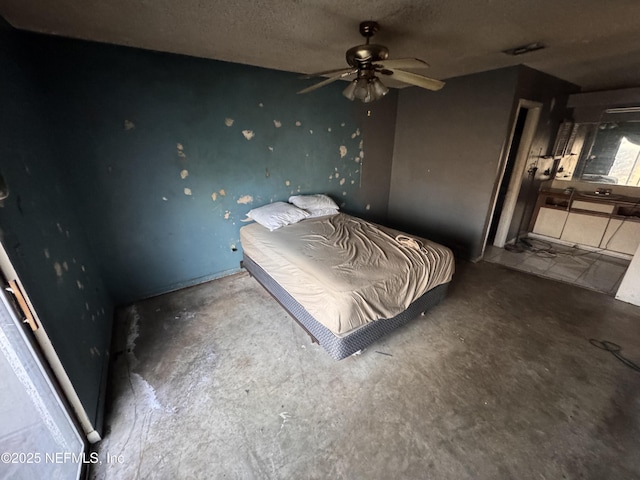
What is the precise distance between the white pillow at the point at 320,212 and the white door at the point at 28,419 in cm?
242

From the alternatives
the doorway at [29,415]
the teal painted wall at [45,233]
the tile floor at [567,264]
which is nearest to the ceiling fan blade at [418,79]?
the teal painted wall at [45,233]

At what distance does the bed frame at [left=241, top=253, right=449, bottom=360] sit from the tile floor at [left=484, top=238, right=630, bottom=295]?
1.83m

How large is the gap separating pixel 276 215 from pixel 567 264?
3845 mm

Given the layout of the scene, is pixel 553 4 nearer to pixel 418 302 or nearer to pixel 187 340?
pixel 418 302

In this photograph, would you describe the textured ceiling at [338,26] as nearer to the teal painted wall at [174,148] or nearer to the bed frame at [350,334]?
the teal painted wall at [174,148]

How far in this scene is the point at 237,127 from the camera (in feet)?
9.14

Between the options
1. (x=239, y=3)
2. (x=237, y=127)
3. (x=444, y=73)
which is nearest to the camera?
(x=239, y=3)

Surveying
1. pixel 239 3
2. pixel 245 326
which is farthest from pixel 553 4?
pixel 245 326

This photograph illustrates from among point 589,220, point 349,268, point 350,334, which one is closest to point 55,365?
point 350,334

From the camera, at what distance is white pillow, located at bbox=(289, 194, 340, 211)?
3.21 metres

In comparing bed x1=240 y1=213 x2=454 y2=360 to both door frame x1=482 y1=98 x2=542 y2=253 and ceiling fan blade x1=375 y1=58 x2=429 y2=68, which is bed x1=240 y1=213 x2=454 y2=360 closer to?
ceiling fan blade x1=375 y1=58 x2=429 y2=68

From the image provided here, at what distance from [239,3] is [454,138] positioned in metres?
2.94

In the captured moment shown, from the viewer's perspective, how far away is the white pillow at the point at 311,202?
10.5 ft

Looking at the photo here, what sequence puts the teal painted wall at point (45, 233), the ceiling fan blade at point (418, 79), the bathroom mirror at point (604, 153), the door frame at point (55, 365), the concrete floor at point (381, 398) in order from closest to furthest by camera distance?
the door frame at point (55, 365) → the teal painted wall at point (45, 233) → the concrete floor at point (381, 398) → the ceiling fan blade at point (418, 79) → the bathroom mirror at point (604, 153)
